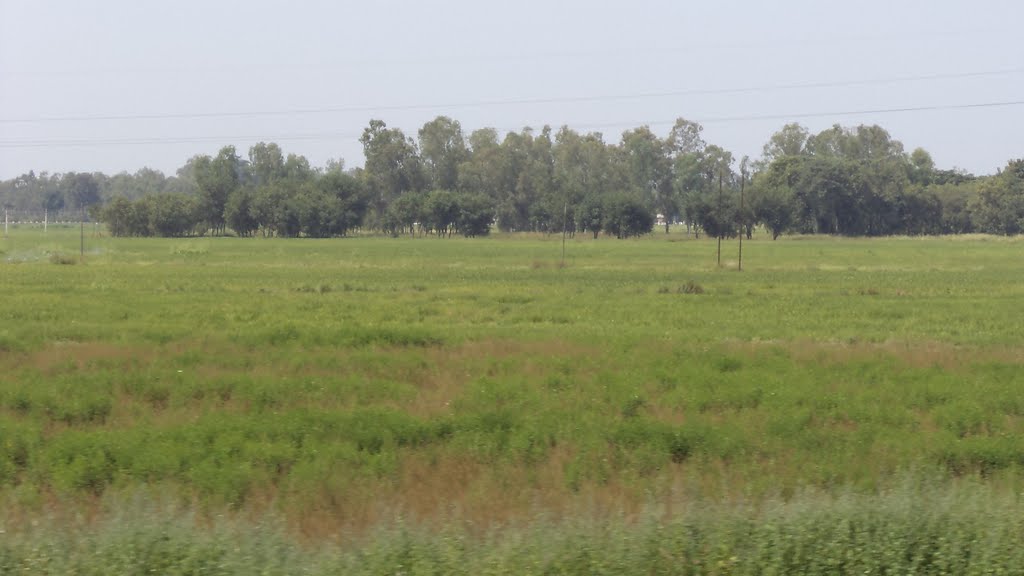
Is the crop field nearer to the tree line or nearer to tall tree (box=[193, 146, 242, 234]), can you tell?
the tree line

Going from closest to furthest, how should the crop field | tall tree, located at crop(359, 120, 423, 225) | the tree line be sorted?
the crop field, the tree line, tall tree, located at crop(359, 120, 423, 225)

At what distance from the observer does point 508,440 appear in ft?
41.8

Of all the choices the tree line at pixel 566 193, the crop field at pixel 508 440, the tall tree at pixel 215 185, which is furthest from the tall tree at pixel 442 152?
the crop field at pixel 508 440

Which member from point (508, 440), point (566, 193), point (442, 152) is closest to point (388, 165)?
point (442, 152)

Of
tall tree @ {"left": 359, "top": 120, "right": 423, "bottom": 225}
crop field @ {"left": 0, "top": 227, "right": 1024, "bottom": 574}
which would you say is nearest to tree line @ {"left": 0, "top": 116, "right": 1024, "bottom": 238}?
tall tree @ {"left": 359, "top": 120, "right": 423, "bottom": 225}

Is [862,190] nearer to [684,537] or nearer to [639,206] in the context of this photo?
[639,206]

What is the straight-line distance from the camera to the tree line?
122 meters

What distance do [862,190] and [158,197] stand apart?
284 feet

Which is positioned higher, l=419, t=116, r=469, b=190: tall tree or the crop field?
l=419, t=116, r=469, b=190: tall tree

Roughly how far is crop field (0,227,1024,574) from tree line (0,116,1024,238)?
297 ft

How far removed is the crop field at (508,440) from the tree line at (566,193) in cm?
9063

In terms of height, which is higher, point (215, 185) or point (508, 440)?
point (215, 185)

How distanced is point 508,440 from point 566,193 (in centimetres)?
11995

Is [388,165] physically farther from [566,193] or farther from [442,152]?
[566,193]
